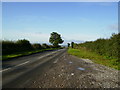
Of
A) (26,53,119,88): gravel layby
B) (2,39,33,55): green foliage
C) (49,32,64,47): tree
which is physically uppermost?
(49,32,64,47): tree

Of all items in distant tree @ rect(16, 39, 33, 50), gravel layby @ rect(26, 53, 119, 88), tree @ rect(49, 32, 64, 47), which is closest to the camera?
gravel layby @ rect(26, 53, 119, 88)

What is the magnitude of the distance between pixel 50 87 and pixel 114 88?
3222 millimetres

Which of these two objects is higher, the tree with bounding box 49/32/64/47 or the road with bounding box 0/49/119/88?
the tree with bounding box 49/32/64/47

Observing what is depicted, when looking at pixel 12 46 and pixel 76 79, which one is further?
pixel 12 46

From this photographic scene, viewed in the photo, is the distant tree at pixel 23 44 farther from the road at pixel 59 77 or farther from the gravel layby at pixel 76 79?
the gravel layby at pixel 76 79

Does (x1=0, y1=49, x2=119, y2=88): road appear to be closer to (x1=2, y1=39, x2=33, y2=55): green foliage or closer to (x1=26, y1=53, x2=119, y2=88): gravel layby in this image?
(x1=26, y1=53, x2=119, y2=88): gravel layby

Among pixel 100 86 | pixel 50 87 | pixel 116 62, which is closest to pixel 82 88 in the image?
pixel 100 86

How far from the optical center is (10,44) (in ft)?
79.7

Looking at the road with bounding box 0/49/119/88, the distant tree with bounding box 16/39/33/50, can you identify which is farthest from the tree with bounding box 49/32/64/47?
the road with bounding box 0/49/119/88

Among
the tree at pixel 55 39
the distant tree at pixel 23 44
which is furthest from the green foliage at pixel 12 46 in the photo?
the tree at pixel 55 39

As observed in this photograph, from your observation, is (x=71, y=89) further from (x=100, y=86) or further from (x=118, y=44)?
(x=118, y=44)

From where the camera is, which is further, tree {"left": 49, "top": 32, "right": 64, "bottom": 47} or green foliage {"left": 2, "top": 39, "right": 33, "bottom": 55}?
tree {"left": 49, "top": 32, "right": 64, "bottom": 47}

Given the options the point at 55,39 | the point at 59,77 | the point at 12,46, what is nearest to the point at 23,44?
the point at 12,46

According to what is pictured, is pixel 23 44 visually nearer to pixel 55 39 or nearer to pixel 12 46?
pixel 12 46
